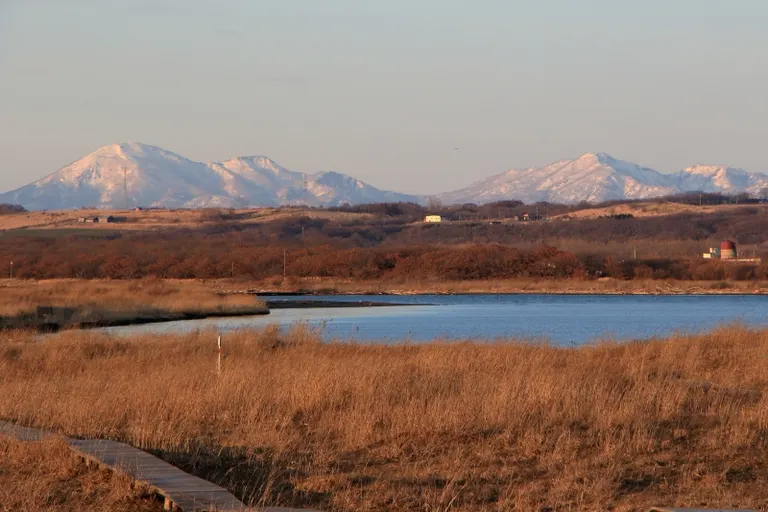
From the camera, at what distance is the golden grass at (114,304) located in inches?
1854

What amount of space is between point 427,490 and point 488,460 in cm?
164

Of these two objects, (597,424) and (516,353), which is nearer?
(597,424)

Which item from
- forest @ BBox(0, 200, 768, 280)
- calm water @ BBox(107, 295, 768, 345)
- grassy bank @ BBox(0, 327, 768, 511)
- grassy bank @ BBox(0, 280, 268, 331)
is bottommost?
calm water @ BBox(107, 295, 768, 345)

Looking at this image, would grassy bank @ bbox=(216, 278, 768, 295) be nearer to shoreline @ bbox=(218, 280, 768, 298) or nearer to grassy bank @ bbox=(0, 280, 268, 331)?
shoreline @ bbox=(218, 280, 768, 298)

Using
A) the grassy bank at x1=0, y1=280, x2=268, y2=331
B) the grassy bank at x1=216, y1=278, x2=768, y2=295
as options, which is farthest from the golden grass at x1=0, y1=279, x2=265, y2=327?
the grassy bank at x1=216, y1=278, x2=768, y2=295

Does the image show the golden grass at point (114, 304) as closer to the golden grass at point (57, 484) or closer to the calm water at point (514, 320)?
the calm water at point (514, 320)

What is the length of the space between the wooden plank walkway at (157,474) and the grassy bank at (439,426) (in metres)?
0.47

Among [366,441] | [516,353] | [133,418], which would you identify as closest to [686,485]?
[366,441]

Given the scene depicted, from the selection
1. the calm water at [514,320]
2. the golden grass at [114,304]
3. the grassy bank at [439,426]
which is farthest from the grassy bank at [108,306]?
the grassy bank at [439,426]

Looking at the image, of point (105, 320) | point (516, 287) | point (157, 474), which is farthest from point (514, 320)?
point (516, 287)

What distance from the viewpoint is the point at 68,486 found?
1151 cm

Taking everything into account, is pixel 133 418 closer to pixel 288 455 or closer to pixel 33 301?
pixel 288 455

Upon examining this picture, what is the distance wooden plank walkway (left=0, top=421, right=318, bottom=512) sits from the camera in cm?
1028

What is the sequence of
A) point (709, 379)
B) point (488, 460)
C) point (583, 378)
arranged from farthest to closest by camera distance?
point (709, 379), point (583, 378), point (488, 460)
